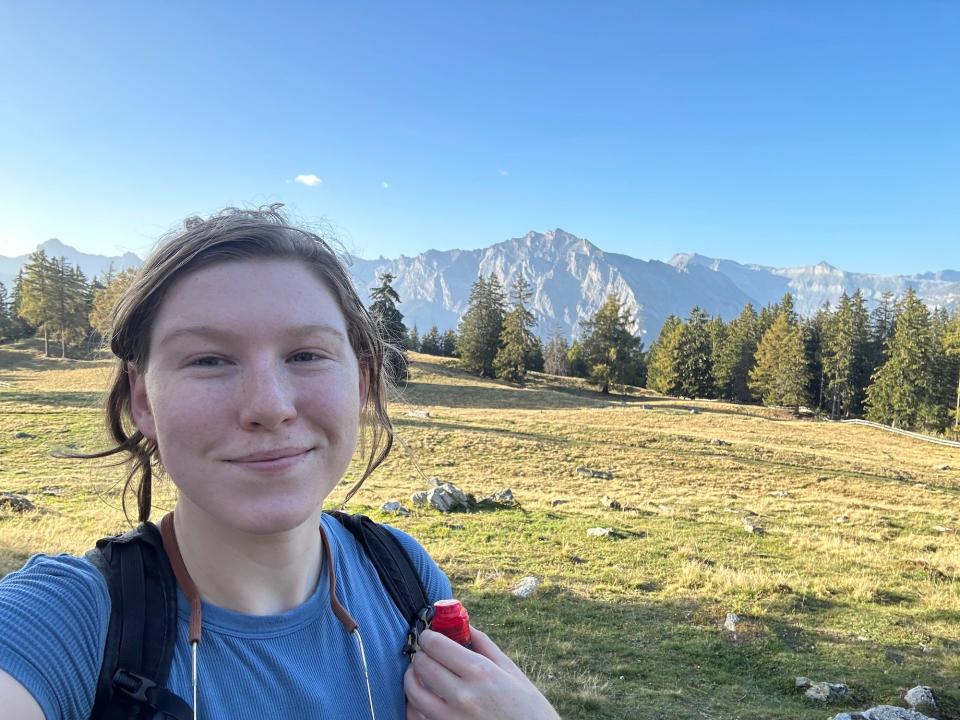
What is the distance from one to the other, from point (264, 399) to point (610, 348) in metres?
50.8

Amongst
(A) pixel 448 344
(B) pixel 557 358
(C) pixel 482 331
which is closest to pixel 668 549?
(C) pixel 482 331

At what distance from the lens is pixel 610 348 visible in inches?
1994

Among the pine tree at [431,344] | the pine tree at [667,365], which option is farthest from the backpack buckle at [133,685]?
the pine tree at [431,344]

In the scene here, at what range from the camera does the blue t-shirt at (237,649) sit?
1149mm

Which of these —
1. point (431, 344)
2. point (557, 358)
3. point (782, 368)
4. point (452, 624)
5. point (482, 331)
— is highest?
point (482, 331)

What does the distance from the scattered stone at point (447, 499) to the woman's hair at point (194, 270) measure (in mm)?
12289

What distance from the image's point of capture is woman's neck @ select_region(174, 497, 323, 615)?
1.48 metres

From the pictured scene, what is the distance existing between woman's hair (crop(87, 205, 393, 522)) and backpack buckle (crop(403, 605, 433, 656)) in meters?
0.85

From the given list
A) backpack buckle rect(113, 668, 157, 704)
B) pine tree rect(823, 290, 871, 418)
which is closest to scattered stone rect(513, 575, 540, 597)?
backpack buckle rect(113, 668, 157, 704)

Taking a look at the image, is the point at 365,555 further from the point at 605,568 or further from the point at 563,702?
the point at 605,568

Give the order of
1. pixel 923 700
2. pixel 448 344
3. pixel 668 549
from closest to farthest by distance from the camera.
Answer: pixel 923 700 → pixel 668 549 → pixel 448 344

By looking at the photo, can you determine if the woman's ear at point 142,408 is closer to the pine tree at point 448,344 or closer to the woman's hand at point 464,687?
the woman's hand at point 464,687

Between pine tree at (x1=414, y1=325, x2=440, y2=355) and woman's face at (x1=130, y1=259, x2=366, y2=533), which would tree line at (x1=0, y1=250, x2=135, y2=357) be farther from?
woman's face at (x1=130, y1=259, x2=366, y2=533)

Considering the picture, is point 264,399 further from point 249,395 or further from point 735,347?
point 735,347
